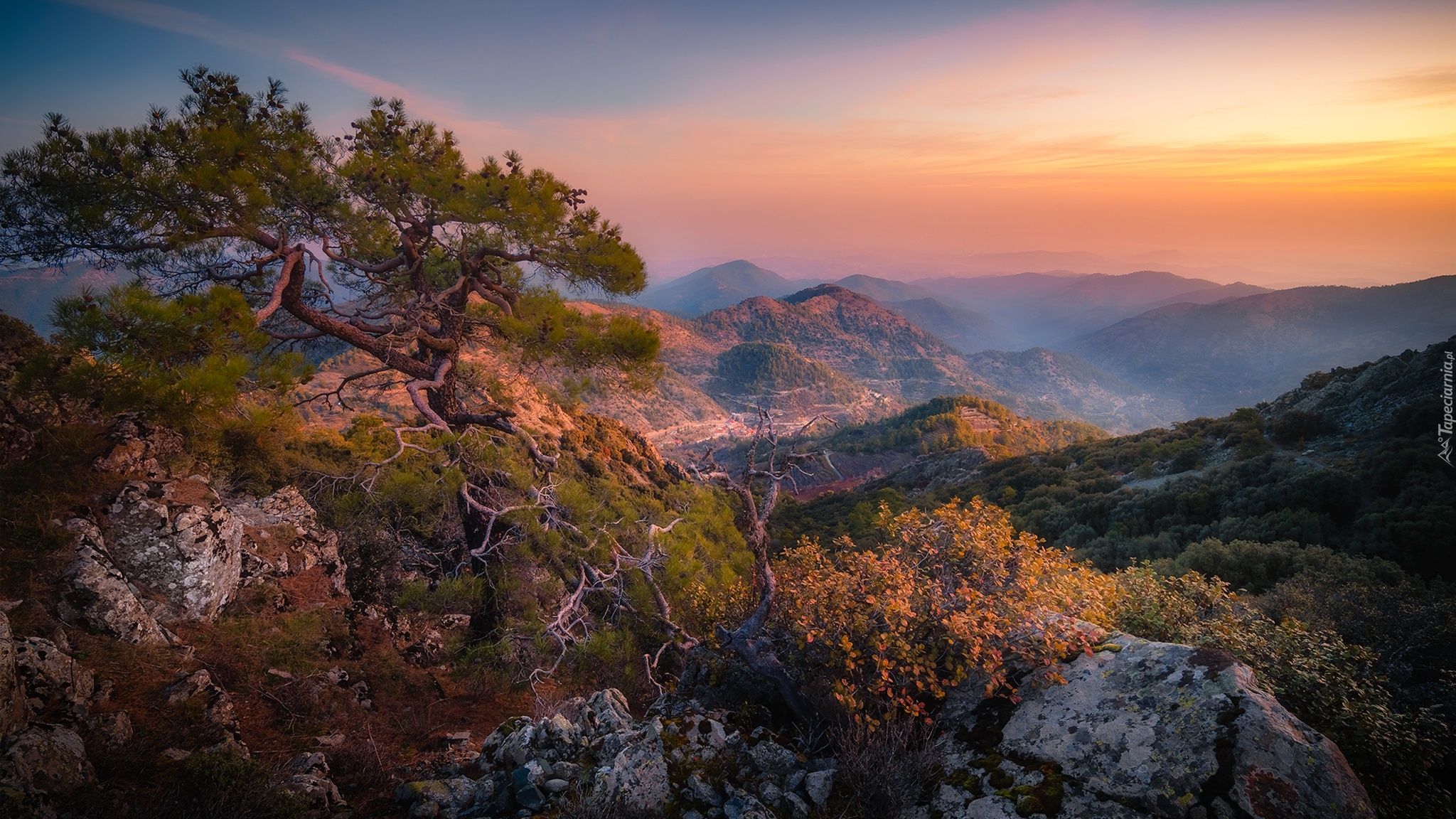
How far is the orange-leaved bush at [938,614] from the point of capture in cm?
443

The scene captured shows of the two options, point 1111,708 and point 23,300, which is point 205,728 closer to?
point 1111,708

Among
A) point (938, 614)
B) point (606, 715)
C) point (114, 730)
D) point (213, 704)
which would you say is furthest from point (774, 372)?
point (114, 730)

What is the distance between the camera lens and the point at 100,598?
5.46 m

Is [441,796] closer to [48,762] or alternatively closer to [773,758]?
[48,762]

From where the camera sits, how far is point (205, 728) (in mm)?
4793

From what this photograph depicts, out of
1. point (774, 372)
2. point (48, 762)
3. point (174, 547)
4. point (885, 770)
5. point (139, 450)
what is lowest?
point (774, 372)

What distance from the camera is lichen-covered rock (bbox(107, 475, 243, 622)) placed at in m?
6.14

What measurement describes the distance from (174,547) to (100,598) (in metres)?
0.97

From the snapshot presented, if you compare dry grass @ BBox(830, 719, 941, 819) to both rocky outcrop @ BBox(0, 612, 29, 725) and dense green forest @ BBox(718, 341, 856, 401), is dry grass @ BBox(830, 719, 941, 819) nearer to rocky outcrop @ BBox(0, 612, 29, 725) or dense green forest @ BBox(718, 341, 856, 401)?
rocky outcrop @ BBox(0, 612, 29, 725)

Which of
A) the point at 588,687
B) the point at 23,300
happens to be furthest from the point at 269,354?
the point at 23,300

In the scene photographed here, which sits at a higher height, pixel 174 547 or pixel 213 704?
pixel 174 547

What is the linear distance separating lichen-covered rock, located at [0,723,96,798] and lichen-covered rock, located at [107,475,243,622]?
2.88 meters

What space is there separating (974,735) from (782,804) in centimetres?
164

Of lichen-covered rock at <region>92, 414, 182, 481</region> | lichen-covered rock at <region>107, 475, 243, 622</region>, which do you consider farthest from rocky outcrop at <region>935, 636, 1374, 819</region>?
lichen-covered rock at <region>92, 414, 182, 481</region>
